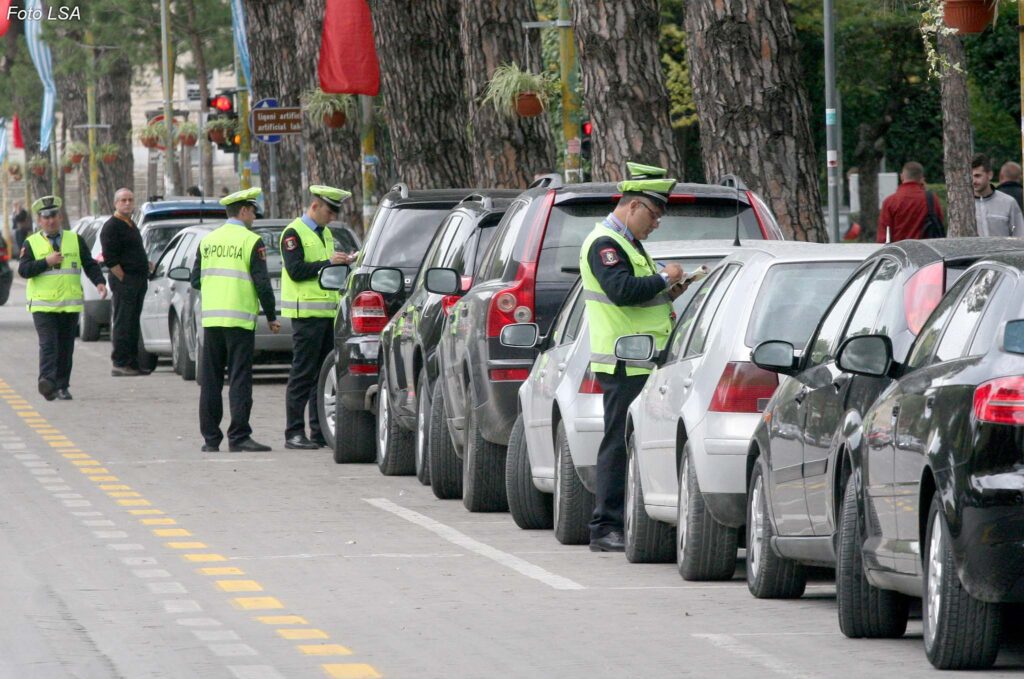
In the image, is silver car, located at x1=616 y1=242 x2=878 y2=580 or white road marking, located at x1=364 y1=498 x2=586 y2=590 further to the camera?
white road marking, located at x1=364 y1=498 x2=586 y2=590

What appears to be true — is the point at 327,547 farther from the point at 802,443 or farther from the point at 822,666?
the point at 822,666

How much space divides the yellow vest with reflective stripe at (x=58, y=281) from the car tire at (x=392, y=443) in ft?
25.0

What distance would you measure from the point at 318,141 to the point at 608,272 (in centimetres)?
2403

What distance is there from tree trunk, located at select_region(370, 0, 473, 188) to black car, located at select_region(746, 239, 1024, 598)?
59.7 ft

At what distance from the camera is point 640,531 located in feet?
37.8

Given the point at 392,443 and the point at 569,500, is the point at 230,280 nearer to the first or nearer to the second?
the point at 392,443

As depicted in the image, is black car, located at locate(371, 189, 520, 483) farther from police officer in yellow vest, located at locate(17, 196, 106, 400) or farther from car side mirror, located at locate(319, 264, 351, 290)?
police officer in yellow vest, located at locate(17, 196, 106, 400)

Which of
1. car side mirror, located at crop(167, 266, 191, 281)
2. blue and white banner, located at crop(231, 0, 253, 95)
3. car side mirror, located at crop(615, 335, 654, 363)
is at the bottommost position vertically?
car side mirror, located at crop(167, 266, 191, 281)

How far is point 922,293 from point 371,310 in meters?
8.58

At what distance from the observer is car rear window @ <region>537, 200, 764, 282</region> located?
12.9 m

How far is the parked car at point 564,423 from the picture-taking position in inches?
472

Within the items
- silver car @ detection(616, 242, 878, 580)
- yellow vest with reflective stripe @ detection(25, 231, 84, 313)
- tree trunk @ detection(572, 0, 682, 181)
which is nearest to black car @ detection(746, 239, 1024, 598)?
silver car @ detection(616, 242, 878, 580)

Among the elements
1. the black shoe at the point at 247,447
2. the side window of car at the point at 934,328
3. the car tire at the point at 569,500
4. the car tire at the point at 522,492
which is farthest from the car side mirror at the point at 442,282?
the side window of car at the point at 934,328

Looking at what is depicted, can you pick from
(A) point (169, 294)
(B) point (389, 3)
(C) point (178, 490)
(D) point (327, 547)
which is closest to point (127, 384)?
(A) point (169, 294)
